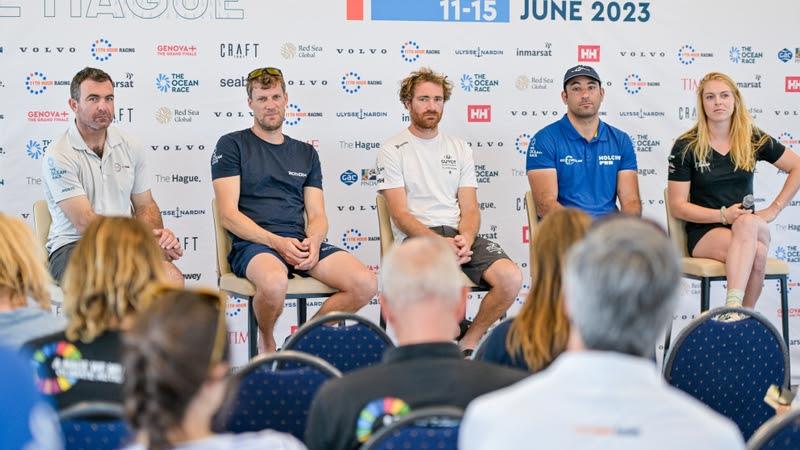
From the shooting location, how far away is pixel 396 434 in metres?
1.61

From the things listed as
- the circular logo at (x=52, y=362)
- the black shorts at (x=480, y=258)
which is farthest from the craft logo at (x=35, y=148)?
the circular logo at (x=52, y=362)

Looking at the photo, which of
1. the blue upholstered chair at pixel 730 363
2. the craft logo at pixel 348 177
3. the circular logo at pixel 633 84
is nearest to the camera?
the blue upholstered chair at pixel 730 363

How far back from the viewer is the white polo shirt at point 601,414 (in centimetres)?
135

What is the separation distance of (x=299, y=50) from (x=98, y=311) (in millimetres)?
3396

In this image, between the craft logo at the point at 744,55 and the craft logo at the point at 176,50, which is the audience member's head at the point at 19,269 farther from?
the craft logo at the point at 744,55

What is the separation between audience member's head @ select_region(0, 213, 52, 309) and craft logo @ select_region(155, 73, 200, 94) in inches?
112

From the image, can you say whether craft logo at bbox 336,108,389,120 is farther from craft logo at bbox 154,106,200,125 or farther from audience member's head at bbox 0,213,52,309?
audience member's head at bbox 0,213,52,309

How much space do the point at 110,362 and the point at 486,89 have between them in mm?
3758

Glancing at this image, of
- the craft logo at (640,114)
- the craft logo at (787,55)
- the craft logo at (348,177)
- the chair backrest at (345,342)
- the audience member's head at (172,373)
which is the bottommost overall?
the chair backrest at (345,342)

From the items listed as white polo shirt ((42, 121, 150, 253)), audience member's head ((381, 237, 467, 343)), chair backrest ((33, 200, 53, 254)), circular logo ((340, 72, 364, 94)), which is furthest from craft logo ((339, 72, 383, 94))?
audience member's head ((381, 237, 467, 343))

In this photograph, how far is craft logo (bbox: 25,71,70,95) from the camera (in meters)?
4.95

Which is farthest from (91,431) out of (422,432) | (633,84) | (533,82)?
(633,84)

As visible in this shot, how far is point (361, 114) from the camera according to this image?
5312 mm

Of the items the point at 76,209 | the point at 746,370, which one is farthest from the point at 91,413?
the point at 76,209
